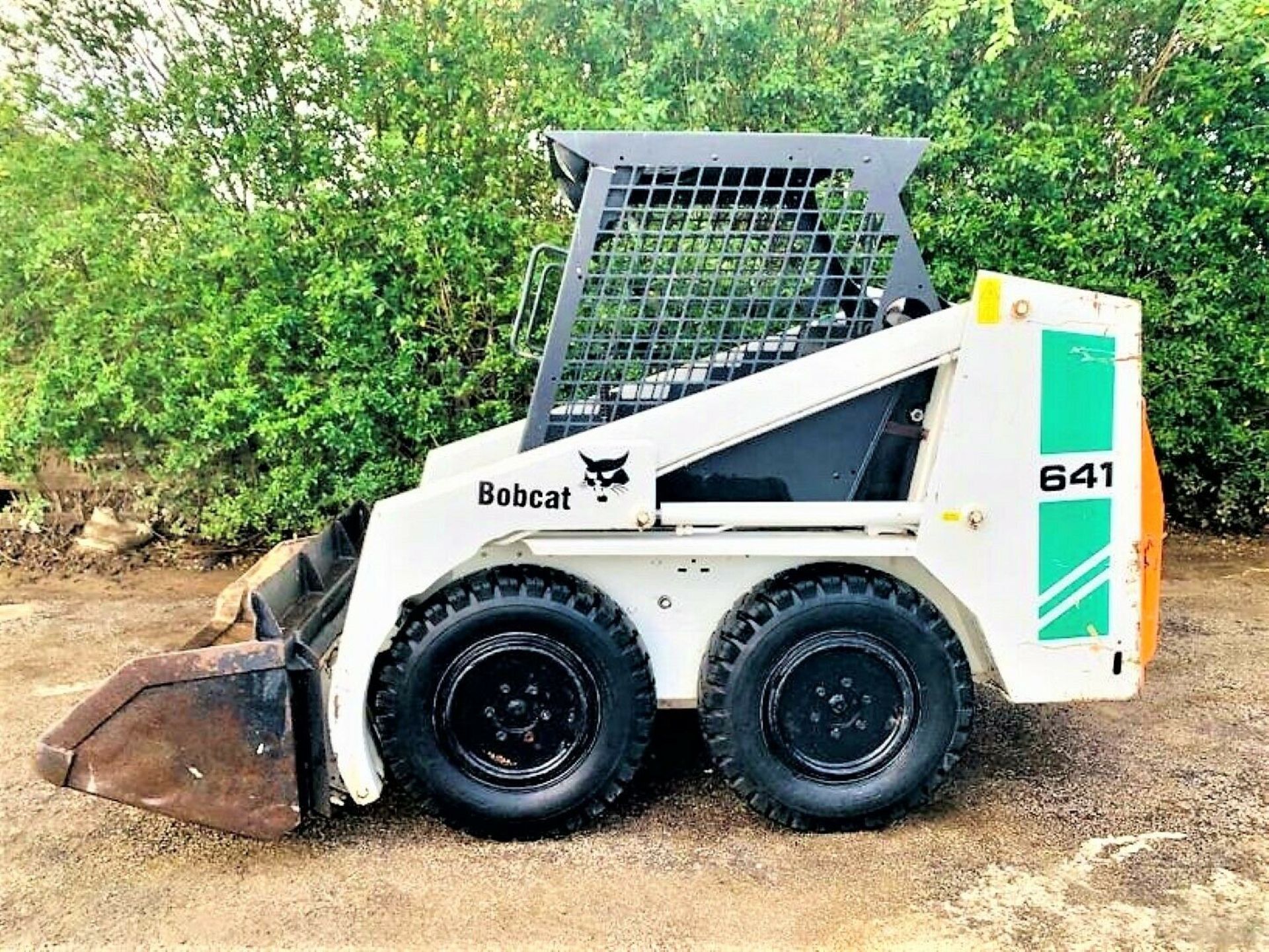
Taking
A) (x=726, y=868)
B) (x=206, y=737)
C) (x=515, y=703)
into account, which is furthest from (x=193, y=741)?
(x=726, y=868)

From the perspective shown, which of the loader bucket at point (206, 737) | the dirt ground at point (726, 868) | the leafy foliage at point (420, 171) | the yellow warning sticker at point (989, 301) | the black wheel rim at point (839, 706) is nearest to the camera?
the dirt ground at point (726, 868)

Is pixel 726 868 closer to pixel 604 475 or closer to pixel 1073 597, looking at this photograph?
pixel 604 475

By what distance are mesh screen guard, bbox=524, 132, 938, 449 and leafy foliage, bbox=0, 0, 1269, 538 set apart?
2.40 meters

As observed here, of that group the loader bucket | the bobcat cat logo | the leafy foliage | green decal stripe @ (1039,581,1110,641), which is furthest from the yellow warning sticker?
the leafy foliage

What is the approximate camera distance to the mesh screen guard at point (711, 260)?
121 inches

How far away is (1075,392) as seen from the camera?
3051 millimetres

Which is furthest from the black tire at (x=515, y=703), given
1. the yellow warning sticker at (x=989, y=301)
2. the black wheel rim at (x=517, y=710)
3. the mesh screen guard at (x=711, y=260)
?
the yellow warning sticker at (x=989, y=301)

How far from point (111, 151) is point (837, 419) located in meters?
4.49

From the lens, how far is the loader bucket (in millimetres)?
2846

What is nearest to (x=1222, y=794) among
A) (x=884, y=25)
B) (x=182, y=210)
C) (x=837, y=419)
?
(x=837, y=419)

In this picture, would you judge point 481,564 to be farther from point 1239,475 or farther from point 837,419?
point 1239,475

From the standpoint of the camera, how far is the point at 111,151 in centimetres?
568

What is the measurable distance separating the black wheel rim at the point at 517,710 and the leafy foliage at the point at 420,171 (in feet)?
9.30

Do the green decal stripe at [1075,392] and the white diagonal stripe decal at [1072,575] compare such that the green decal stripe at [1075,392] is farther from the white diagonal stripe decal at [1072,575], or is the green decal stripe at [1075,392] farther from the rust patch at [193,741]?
the rust patch at [193,741]
